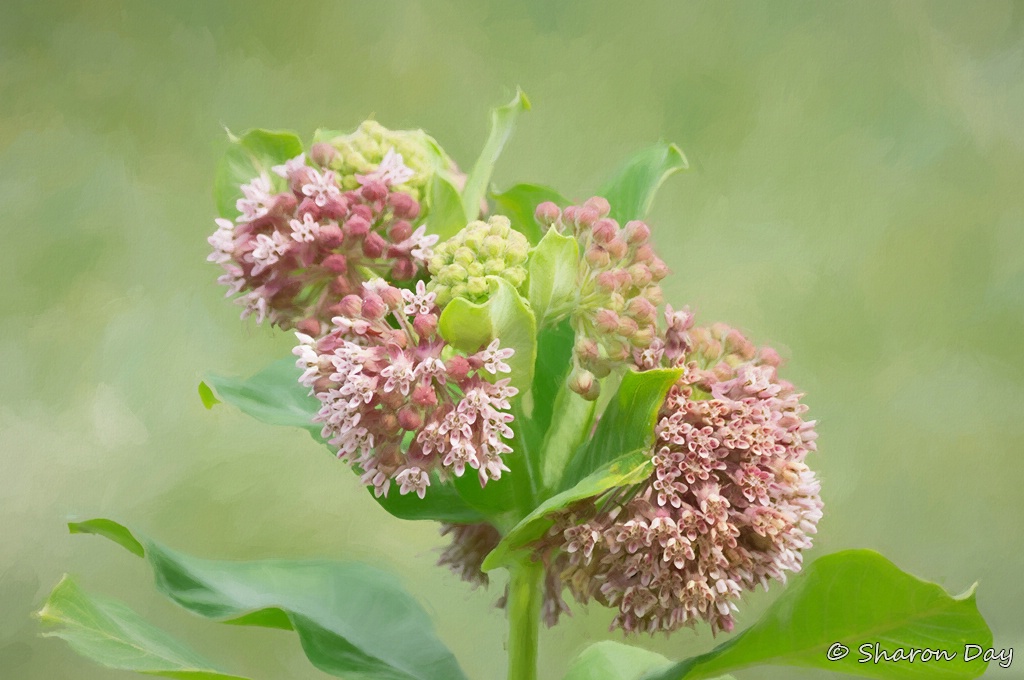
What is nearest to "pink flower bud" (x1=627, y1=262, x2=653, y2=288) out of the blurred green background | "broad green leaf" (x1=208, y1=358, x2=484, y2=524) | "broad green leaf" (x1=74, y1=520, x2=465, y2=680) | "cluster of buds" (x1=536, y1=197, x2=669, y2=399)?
"cluster of buds" (x1=536, y1=197, x2=669, y2=399)

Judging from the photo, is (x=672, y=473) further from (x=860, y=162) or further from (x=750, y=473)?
→ (x=860, y=162)

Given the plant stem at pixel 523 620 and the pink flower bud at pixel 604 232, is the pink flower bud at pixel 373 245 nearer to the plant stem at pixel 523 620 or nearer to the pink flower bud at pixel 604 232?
the pink flower bud at pixel 604 232

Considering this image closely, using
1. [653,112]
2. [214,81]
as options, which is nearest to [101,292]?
[214,81]

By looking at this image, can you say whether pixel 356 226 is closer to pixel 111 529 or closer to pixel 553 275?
pixel 553 275

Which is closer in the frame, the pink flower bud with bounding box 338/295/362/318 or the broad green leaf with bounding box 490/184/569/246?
the pink flower bud with bounding box 338/295/362/318

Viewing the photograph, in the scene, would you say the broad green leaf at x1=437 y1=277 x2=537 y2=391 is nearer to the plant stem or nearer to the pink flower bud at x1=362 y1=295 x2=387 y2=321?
the pink flower bud at x1=362 y1=295 x2=387 y2=321

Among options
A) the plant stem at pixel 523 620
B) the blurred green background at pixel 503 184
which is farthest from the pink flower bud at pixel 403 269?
the blurred green background at pixel 503 184

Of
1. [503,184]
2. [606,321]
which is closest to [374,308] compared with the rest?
[606,321]
